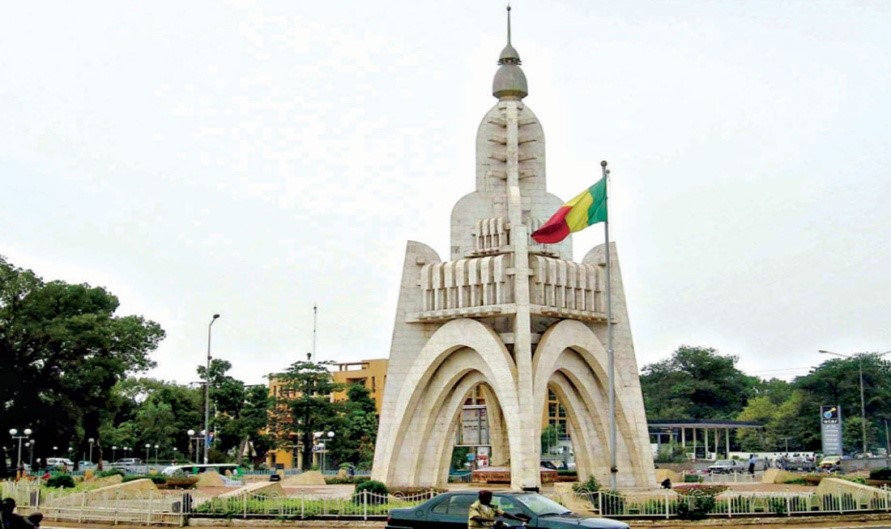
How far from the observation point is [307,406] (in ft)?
245

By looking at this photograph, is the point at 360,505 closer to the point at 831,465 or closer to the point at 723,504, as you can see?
the point at 723,504

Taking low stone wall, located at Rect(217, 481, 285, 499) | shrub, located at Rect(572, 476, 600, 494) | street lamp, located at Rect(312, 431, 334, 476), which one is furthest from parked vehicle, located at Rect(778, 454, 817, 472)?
low stone wall, located at Rect(217, 481, 285, 499)

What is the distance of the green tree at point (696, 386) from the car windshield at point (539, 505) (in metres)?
97.7

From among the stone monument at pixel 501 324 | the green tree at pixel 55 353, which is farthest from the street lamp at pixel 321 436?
the stone monument at pixel 501 324

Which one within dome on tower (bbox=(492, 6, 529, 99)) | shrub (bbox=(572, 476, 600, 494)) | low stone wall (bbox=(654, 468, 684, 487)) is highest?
dome on tower (bbox=(492, 6, 529, 99))

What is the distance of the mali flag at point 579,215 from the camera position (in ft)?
121

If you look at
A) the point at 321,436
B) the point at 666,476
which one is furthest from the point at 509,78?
the point at 321,436

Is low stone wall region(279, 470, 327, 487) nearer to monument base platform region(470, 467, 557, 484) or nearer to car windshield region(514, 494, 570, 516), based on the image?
monument base platform region(470, 467, 557, 484)

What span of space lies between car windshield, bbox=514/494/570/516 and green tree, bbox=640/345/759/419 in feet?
320

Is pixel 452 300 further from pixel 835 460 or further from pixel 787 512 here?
pixel 835 460

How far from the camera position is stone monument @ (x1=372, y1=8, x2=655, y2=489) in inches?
1742

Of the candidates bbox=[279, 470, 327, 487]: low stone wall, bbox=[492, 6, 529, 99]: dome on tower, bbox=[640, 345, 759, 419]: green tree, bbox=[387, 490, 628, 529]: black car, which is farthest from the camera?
bbox=[640, 345, 759, 419]: green tree

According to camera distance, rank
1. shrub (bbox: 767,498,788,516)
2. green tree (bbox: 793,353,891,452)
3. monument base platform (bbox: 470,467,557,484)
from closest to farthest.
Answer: shrub (bbox: 767,498,788,516) → monument base platform (bbox: 470,467,557,484) → green tree (bbox: 793,353,891,452)

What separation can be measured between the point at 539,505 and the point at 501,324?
24.3 m
